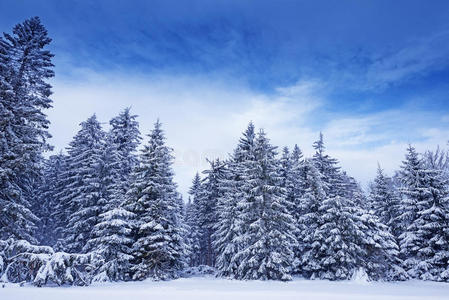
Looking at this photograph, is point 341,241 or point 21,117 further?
point 341,241

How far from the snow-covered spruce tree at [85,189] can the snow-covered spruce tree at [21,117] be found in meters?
5.17

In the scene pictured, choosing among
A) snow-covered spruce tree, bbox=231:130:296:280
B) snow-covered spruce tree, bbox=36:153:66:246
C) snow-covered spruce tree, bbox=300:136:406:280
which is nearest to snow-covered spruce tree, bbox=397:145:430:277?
snow-covered spruce tree, bbox=300:136:406:280

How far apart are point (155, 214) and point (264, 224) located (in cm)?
835

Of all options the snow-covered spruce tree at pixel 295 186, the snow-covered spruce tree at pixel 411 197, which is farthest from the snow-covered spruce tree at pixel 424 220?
the snow-covered spruce tree at pixel 295 186

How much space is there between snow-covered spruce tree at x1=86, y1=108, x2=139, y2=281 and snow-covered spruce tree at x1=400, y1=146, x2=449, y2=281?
895 inches

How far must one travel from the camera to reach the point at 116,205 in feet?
67.1

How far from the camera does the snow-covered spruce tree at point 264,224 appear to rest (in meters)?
19.1

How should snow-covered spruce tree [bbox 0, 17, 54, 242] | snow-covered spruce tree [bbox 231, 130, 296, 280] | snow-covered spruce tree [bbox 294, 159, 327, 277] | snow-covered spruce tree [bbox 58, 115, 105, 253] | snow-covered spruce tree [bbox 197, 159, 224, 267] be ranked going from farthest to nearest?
snow-covered spruce tree [bbox 197, 159, 224, 267]
snow-covered spruce tree [bbox 294, 159, 327, 277]
snow-covered spruce tree [bbox 58, 115, 105, 253]
snow-covered spruce tree [bbox 231, 130, 296, 280]
snow-covered spruce tree [bbox 0, 17, 54, 242]

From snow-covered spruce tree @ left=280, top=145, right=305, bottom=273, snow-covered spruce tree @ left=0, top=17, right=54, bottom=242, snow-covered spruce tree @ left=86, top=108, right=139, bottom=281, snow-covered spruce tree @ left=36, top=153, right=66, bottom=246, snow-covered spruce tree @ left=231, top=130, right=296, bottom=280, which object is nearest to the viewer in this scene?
snow-covered spruce tree @ left=0, top=17, right=54, bottom=242

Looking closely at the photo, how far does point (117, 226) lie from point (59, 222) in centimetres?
1474

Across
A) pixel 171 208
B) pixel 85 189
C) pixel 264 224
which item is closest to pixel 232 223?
pixel 264 224

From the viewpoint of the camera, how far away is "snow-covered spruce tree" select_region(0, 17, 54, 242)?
14.9 m

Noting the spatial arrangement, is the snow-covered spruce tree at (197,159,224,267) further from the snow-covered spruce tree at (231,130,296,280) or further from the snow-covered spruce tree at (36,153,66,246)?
the snow-covered spruce tree at (36,153,66,246)

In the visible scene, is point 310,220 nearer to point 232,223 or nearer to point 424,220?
point 232,223
